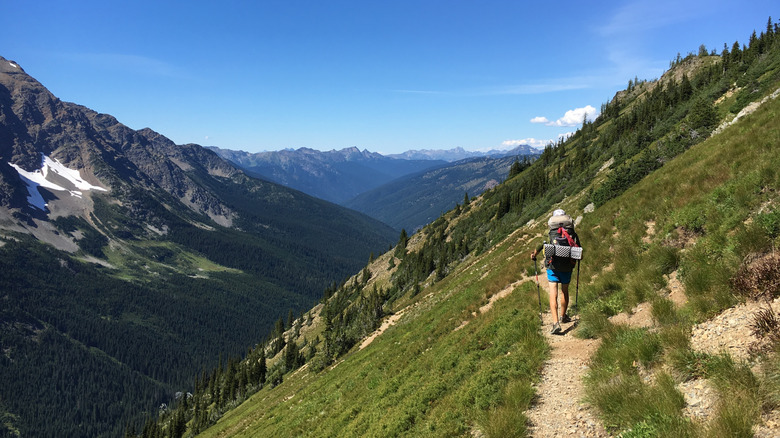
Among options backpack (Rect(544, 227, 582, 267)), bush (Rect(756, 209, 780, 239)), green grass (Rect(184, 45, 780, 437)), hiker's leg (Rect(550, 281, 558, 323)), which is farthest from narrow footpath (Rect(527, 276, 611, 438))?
bush (Rect(756, 209, 780, 239))

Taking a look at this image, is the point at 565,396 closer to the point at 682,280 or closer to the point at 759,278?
the point at 759,278

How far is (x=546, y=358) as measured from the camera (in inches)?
416

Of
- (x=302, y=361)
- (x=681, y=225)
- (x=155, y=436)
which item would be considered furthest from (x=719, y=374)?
(x=155, y=436)

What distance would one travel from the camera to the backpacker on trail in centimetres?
1189

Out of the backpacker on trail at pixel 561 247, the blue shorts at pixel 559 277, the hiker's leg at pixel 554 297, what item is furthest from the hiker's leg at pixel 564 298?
the backpacker on trail at pixel 561 247

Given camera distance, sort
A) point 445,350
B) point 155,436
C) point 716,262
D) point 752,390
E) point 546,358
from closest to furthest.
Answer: point 752,390 → point 716,262 → point 546,358 → point 445,350 → point 155,436

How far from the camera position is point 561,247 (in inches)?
472

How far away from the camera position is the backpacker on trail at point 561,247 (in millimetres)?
11891

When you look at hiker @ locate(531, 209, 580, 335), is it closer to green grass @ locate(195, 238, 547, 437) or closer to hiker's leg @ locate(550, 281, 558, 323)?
hiker's leg @ locate(550, 281, 558, 323)

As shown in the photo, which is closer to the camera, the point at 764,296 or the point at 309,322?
the point at 764,296

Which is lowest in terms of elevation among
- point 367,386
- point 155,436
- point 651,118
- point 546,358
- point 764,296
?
point 155,436

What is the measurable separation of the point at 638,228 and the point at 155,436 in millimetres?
144664

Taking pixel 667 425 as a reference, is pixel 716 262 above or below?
above

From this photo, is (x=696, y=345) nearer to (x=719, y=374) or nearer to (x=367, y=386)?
(x=719, y=374)
